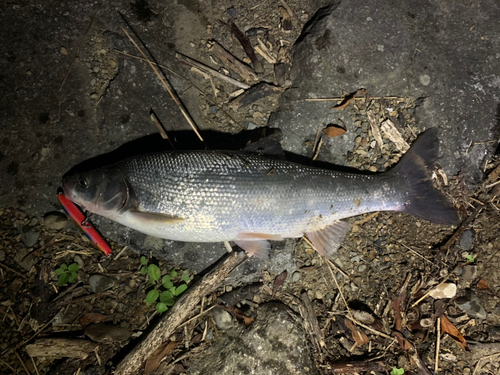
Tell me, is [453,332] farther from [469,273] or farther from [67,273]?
[67,273]

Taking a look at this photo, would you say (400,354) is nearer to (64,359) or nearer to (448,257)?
(448,257)

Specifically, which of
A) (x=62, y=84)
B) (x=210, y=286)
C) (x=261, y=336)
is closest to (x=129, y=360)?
(x=210, y=286)

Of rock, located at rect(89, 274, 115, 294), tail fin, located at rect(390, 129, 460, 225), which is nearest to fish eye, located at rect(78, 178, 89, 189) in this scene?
rock, located at rect(89, 274, 115, 294)

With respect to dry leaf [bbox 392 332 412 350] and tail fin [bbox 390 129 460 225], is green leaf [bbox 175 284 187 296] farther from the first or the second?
tail fin [bbox 390 129 460 225]

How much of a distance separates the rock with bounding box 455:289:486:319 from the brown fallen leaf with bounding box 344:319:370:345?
118 cm

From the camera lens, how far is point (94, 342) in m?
3.41

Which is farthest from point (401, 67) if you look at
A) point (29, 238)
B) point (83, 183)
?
point (29, 238)

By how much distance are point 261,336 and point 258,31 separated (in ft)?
13.1

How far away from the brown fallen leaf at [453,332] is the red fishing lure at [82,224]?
4.14 m

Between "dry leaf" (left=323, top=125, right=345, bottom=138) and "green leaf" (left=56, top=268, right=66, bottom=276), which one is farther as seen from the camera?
"dry leaf" (left=323, top=125, right=345, bottom=138)

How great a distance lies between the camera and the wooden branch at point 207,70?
4027 millimetres

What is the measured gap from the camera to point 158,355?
3.41 meters

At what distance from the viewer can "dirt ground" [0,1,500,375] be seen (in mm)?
3393

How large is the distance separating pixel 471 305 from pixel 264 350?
2.50 m
